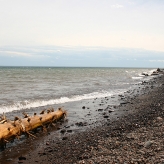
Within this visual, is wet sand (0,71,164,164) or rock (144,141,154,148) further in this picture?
rock (144,141,154,148)

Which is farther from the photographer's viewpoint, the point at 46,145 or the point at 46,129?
the point at 46,129

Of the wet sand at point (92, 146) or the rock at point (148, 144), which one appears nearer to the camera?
the wet sand at point (92, 146)

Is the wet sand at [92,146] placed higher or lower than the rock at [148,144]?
lower

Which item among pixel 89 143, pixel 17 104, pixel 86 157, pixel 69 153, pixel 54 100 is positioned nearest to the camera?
pixel 86 157

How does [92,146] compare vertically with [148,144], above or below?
→ below

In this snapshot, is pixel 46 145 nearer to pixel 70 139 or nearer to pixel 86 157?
pixel 70 139

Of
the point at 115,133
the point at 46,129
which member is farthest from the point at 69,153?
the point at 46,129

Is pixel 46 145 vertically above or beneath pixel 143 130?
beneath

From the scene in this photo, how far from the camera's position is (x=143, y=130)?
816 cm

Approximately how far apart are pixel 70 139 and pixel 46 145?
953 mm

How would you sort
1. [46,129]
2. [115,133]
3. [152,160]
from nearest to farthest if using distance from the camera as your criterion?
[152,160]
[115,133]
[46,129]

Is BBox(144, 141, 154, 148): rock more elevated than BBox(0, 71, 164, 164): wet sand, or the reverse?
BBox(144, 141, 154, 148): rock

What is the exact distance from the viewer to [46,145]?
8727mm

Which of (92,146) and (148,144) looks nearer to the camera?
(148,144)
